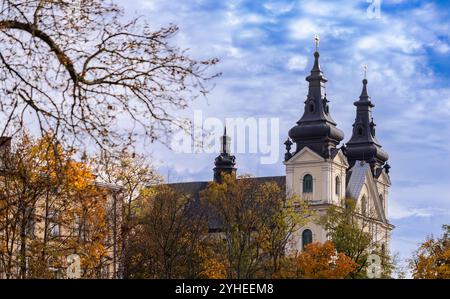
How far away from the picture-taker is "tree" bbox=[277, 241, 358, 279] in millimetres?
69000

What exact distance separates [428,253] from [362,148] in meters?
54.2

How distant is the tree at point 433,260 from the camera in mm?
A: 67369

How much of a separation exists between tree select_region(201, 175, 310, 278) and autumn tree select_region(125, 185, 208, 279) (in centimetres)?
228

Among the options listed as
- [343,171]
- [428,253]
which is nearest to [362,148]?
[343,171]

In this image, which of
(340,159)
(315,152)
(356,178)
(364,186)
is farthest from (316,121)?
(364,186)

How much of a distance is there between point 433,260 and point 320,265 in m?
6.54

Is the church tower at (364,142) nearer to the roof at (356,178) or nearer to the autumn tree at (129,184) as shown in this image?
the roof at (356,178)

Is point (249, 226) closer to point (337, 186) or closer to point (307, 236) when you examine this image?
point (307, 236)

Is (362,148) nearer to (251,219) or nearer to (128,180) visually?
(251,219)

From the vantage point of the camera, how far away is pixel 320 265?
236ft

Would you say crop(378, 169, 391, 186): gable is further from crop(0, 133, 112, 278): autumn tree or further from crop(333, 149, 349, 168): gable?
crop(0, 133, 112, 278): autumn tree

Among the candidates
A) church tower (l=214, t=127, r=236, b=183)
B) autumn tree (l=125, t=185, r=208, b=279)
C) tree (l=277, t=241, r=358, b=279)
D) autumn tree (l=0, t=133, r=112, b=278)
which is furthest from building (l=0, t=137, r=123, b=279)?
church tower (l=214, t=127, r=236, b=183)

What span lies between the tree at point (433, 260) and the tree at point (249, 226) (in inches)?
305

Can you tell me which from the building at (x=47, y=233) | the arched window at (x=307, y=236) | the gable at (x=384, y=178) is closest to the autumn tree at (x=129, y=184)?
the building at (x=47, y=233)
